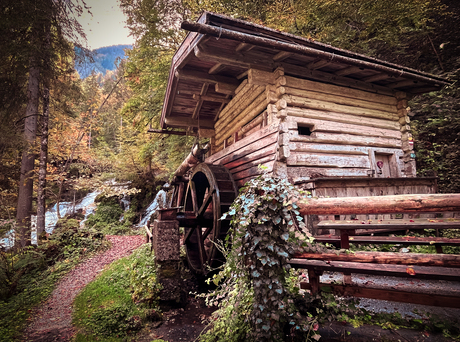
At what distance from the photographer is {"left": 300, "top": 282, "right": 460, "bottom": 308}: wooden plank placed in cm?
181

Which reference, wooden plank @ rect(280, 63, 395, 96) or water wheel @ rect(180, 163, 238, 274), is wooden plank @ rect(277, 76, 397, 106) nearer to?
wooden plank @ rect(280, 63, 395, 96)

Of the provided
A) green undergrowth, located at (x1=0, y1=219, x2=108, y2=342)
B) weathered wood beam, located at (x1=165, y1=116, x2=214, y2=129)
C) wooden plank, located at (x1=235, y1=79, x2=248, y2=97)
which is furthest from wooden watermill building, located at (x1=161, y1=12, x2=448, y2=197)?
green undergrowth, located at (x1=0, y1=219, x2=108, y2=342)

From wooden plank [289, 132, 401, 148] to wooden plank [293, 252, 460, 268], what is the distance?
304 cm

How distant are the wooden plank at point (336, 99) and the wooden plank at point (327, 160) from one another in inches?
52.1

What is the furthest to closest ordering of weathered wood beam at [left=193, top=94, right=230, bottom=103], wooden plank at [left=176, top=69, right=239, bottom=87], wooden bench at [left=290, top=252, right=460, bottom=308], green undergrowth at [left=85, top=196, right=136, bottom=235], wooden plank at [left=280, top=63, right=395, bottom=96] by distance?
green undergrowth at [left=85, top=196, right=136, bottom=235], weathered wood beam at [left=193, top=94, right=230, bottom=103], wooden plank at [left=176, top=69, right=239, bottom=87], wooden plank at [left=280, top=63, right=395, bottom=96], wooden bench at [left=290, top=252, right=460, bottom=308]

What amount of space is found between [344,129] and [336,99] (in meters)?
0.75

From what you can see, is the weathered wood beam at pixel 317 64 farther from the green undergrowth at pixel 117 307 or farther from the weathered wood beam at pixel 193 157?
the green undergrowth at pixel 117 307

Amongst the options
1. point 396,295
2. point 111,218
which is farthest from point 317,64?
point 111,218

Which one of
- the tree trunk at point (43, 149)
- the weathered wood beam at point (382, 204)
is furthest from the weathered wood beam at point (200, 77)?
the tree trunk at point (43, 149)

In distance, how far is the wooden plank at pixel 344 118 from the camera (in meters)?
5.03

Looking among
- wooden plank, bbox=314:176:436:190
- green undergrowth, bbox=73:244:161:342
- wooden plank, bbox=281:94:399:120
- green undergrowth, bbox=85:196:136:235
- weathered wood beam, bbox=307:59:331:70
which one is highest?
weathered wood beam, bbox=307:59:331:70

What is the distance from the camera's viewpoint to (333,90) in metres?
5.55

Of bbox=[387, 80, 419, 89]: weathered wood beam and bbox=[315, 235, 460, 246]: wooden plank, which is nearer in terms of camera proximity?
bbox=[315, 235, 460, 246]: wooden plank

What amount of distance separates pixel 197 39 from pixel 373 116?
471cm
